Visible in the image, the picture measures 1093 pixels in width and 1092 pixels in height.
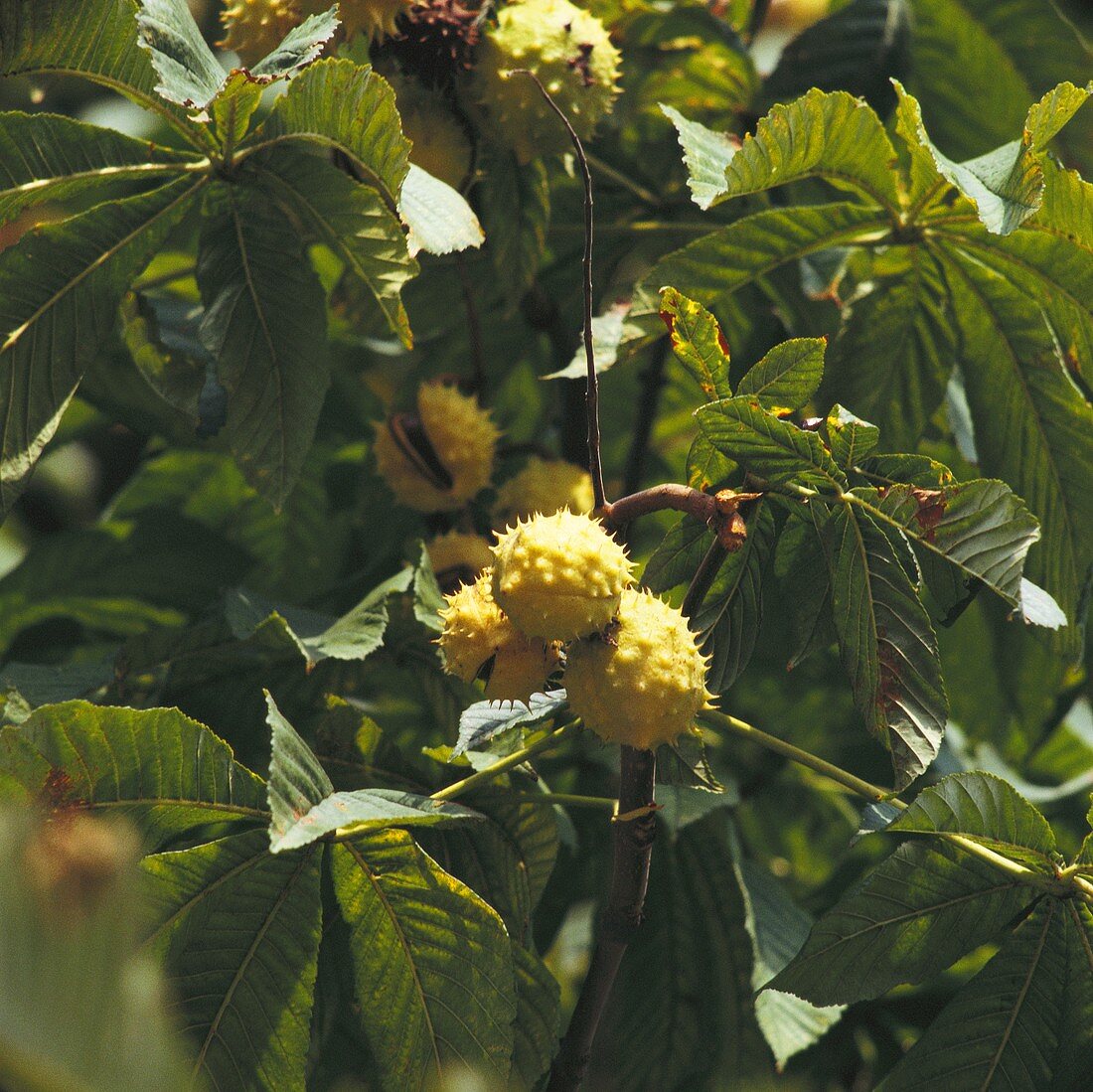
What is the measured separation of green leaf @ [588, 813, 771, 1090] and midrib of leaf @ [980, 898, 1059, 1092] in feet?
1.59

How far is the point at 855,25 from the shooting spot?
57.4 inches

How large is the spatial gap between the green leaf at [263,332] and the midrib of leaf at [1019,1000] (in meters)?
0.69

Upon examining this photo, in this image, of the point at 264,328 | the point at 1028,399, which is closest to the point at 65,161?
the point at 264,328

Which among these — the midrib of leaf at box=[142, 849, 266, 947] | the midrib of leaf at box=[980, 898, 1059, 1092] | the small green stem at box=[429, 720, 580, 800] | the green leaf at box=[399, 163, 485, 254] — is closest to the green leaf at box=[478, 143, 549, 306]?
the green leaf at box=[399, 163, 485, 254]

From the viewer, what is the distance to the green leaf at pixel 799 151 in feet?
3.29

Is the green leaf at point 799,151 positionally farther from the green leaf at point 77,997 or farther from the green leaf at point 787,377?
the green leaf at point 77,997

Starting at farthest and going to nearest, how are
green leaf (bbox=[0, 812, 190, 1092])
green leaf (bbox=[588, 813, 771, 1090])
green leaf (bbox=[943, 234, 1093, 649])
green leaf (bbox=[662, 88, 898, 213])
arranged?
green leaf (bbox=[588, 813, 771, 1090])
green leaf (bbox=[943, 234, 1093, 649])
green leaf (bbox=[662, 88, 898, 213])
green leaf (bbox=[0, 812, 190, 1092])

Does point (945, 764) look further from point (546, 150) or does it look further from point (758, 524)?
point (546, 150)

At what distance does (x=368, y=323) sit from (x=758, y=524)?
2.25 ft

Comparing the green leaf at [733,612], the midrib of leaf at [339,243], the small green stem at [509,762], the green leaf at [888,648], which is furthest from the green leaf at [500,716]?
the midrib of leaf at [339,243]

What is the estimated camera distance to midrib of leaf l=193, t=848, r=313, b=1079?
86 cm

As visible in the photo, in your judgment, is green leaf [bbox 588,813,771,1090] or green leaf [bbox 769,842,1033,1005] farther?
green leaf [bbox 588,813,771,1090]

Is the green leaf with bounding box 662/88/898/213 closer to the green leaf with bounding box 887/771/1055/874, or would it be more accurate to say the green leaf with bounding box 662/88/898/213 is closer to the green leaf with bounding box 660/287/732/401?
the green leaf with bounding box 660/287/732/401

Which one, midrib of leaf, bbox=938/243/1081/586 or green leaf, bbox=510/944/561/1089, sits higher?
midrib of leaf, bbox=938/243/1081/586
